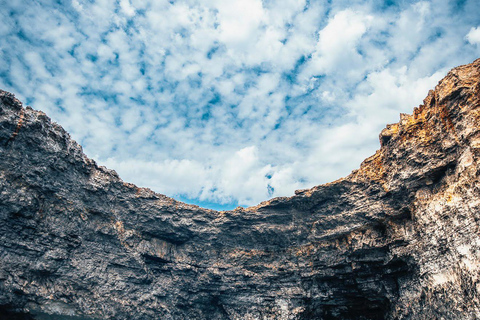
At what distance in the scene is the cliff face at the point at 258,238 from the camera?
60.8ft

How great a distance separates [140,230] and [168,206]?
12.2 ft

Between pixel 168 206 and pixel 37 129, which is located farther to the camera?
pixel 168 206

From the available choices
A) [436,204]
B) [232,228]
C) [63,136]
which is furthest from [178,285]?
[436,204]

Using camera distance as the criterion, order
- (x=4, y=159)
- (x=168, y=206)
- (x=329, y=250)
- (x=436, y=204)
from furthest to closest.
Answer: (x=168, y=206) < (x=329, y=250) < (x=4, y=159) < (x=436, y=204)

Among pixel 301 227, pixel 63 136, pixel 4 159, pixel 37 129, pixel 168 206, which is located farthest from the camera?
pixel 168 206

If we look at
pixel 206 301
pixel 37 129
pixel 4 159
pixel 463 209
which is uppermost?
pixel 37 129

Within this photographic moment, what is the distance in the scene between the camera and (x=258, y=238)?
103 ft

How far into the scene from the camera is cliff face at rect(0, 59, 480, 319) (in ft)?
60.8

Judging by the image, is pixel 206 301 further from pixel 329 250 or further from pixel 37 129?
pixel 37 129

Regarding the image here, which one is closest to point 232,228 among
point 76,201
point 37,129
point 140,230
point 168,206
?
point 168,206

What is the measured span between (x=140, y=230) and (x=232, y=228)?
9.79 meters

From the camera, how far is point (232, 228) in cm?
3212

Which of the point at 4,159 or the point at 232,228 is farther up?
the point at 4,159

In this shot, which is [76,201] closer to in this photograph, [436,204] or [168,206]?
[168,206]
